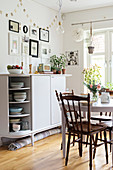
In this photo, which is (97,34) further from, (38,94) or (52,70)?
(38,94)

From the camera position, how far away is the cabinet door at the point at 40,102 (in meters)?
4.12

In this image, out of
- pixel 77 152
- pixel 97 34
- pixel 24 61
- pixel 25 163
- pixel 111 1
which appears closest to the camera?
pixel 25 163

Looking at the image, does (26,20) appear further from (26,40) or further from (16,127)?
(16,127)

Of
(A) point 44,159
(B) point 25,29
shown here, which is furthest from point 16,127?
(B) point 25,29

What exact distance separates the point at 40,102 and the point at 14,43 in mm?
1141

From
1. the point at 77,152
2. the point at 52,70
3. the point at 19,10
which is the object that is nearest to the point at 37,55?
the point at 52,70

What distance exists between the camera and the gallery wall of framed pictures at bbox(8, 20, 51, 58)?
171 inches

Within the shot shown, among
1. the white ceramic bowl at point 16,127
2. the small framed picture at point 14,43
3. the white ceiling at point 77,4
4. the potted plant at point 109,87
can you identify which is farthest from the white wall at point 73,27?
the white ceramic bowl at point 16,127

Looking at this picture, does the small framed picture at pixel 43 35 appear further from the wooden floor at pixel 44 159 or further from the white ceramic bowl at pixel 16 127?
the wooden floor at pixel 44 159

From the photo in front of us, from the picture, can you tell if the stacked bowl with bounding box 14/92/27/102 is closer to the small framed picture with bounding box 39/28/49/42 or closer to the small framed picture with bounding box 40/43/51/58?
the small framed picture with bounding box 40/43/51/58

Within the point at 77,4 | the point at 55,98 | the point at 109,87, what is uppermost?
the point at 77,4

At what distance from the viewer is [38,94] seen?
4.22 metres

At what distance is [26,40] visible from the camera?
184 inches

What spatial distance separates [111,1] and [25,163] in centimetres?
347
